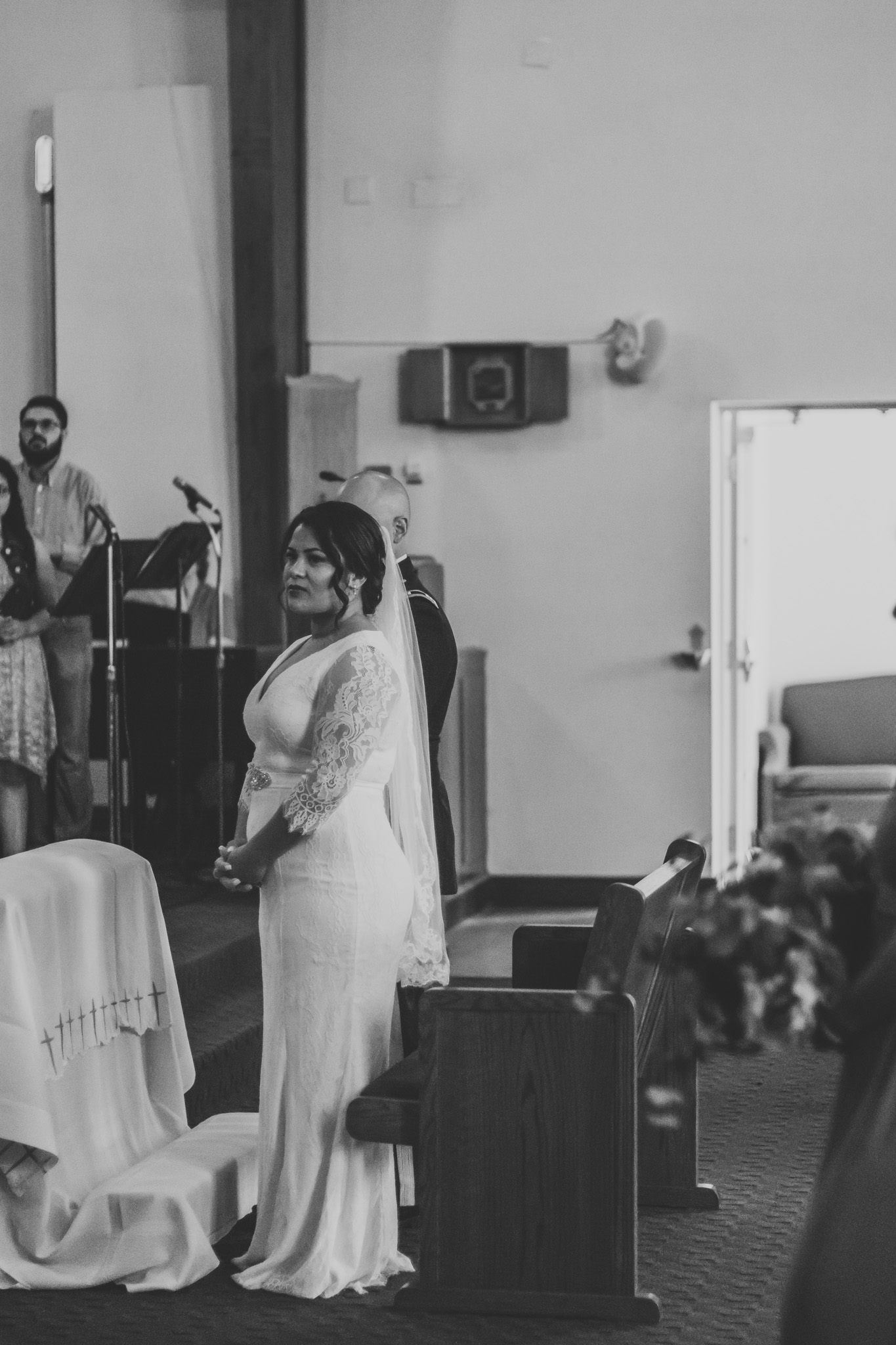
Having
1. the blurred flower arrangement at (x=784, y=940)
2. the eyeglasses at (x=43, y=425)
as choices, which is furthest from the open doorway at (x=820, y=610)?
the blurred flower arrangement at (x=784, y=940)

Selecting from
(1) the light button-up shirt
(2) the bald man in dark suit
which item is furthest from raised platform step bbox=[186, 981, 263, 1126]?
(1) the light button-up shirt

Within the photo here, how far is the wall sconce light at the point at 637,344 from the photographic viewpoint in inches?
308

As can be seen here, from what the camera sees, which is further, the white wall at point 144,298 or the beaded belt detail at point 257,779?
the white wall at point 144,298

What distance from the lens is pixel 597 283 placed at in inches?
313

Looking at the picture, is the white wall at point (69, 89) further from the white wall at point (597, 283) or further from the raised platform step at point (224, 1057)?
the raised platform step at point (224, 1057)

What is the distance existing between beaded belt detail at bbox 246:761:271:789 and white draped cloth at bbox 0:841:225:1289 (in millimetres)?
440

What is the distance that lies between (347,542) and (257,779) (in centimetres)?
54

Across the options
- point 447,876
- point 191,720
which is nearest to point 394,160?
point 191,720

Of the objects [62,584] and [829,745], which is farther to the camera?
[829,745]

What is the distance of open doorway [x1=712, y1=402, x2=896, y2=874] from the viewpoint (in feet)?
32.2

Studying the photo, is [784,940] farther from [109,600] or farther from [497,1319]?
[109,600]

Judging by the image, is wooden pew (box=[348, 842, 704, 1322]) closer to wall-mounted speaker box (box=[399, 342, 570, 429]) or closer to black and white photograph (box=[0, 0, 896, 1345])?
black and white photograph (box=[0, 0, 896, 1345])

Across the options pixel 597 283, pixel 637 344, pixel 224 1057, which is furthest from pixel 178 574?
pixel 597 283

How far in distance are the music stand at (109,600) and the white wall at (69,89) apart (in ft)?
7.96
